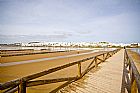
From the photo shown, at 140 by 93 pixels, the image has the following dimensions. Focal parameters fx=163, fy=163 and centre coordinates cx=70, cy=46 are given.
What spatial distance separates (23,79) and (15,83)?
0.97 ft

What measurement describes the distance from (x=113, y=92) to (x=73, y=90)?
134cm

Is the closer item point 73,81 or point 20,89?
point 20,89

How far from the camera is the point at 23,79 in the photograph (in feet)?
11.5

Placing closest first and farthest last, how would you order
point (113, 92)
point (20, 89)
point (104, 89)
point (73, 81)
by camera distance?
point (20, 89) < point (113, 92) < point (104, 89) < point (73, 81)

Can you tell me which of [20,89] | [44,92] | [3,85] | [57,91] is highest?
[3,85]

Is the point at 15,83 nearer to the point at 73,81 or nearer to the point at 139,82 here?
the point at 139,82

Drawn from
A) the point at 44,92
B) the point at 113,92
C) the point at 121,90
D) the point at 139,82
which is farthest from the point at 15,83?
the point at 44,92

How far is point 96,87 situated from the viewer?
5973 mm

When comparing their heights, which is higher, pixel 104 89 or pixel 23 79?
pixel 23 79

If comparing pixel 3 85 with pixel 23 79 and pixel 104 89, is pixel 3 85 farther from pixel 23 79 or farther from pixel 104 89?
pixel 104 89

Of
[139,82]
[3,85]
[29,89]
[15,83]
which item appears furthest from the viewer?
[29,89]

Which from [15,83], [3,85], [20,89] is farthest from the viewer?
[20,89]

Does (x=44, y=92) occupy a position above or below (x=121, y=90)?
below

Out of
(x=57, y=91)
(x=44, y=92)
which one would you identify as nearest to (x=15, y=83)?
(x=57, y=91)
